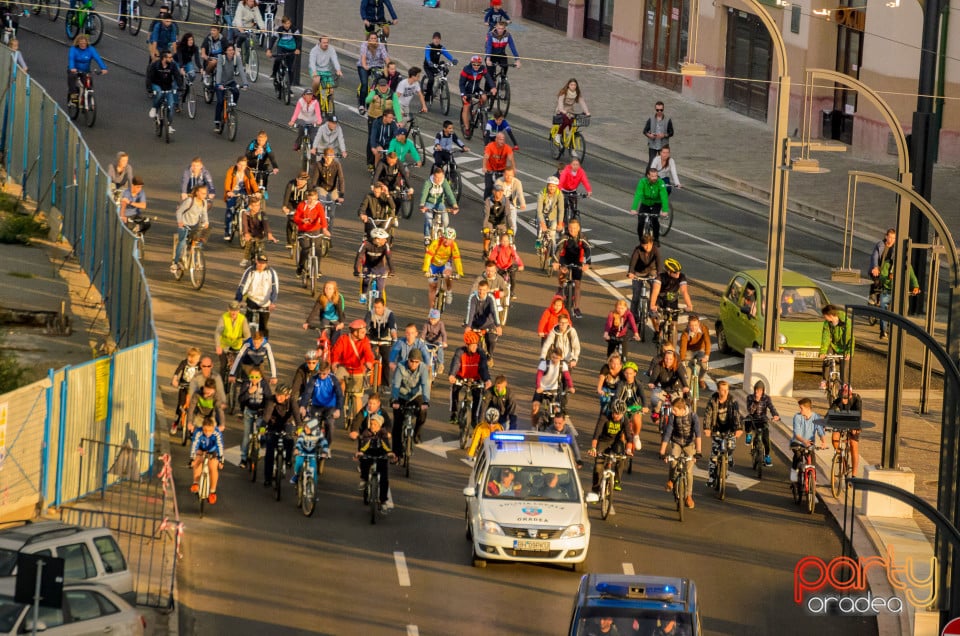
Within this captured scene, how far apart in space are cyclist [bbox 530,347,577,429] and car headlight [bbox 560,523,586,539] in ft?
15.2

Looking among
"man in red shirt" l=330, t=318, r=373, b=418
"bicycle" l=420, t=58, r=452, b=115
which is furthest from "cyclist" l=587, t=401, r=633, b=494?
"bicycle" l=420, t=58, r=452, b=115

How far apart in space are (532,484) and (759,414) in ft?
15.7

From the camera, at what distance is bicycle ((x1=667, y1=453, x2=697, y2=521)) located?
2748 centimetres

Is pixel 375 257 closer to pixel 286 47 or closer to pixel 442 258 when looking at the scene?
pixel 442 258

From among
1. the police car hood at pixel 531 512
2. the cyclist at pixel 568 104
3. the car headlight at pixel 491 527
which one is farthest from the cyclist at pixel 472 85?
the car headlight at pixel 491 527

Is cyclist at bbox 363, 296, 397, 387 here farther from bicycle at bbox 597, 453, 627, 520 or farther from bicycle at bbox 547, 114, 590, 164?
bicycle at bbox 547, 114, 590, 164

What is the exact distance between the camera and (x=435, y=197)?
36906 mm

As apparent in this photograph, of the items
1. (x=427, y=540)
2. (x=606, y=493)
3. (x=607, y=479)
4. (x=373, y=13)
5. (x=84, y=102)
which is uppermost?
(x=373, y=13)

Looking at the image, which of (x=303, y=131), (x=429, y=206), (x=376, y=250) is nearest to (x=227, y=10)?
(x=303, y=131)

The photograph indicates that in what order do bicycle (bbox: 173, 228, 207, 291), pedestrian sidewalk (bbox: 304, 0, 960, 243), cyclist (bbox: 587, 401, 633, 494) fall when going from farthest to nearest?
pedestrian sidewalk (bbox: 304, 0, 960, 243), bicycle (bbox: 173, 228, 207, 291), cyclist (bbox: 587, 401, 633, 494)

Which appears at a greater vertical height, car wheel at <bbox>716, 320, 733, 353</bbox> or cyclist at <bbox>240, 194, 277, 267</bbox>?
cyclist at <bbox>240, 194, 277, 267</bbox>

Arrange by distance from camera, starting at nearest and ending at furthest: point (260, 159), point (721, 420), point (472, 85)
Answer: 1. point (721, 420)
2. point (260, 159)
3. point (472, 85)

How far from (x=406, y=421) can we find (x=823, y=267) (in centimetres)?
1483

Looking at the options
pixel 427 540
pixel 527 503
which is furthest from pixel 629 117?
pixel 527 503
